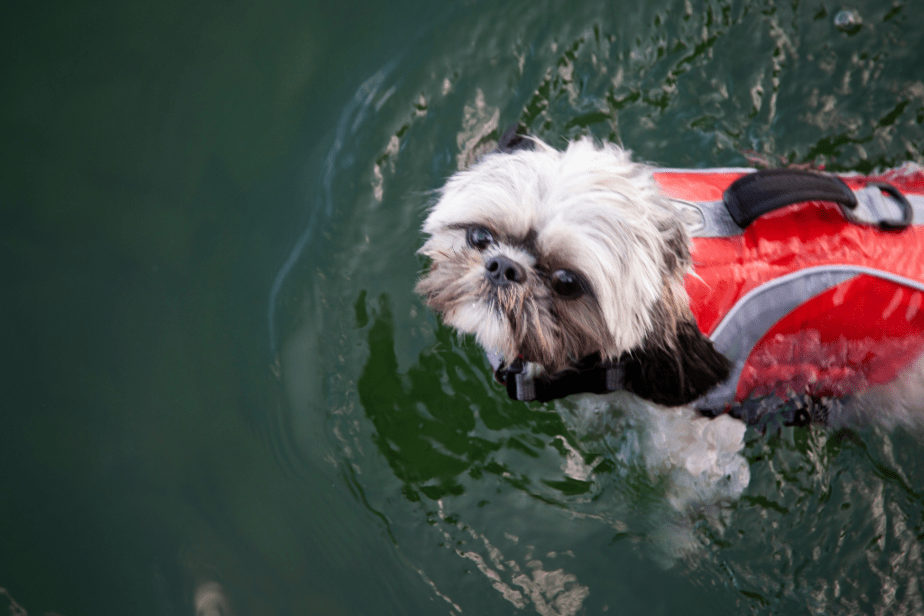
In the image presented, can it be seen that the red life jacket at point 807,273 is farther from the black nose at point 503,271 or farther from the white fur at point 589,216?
the black nose at point 503,271

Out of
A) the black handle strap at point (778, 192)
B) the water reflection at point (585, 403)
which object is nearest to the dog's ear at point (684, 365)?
the black handle strap at point (778, 192)

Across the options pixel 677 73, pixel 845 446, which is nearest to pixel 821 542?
pixel 845 446

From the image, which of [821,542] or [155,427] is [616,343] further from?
[155,427]

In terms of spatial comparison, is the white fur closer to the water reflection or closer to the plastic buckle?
the plastic buckle

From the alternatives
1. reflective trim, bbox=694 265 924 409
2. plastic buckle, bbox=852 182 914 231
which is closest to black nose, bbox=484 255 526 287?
reflective trim, bbox=694 265 924 409

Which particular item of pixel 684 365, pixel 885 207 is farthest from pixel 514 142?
pixel 885 207
